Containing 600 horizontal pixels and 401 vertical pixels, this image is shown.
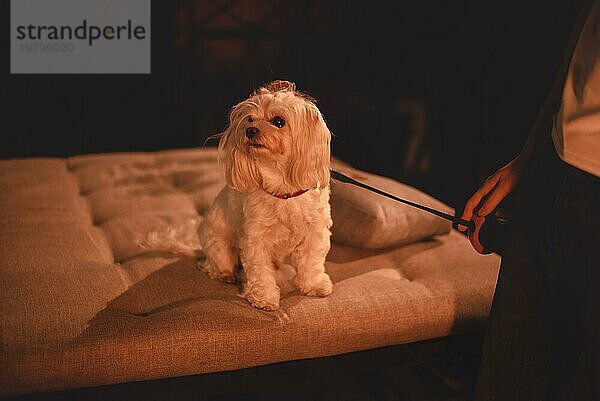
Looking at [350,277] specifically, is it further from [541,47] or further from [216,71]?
[216,71]

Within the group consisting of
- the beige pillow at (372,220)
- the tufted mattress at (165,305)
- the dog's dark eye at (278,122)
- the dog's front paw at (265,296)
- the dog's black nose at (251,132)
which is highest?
the dog's dark eye at (278,122)

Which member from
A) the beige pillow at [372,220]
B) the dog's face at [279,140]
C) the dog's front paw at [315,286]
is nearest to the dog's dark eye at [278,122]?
the dog's face at [279,140]

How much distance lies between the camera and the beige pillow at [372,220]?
2125 millimetres

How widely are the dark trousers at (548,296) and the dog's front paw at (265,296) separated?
0.52m

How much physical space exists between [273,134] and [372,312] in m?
0.55

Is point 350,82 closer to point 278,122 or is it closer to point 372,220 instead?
point 372,220

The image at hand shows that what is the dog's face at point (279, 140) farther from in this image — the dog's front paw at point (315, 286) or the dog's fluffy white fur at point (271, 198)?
the dog's front paw at point (315, 286)

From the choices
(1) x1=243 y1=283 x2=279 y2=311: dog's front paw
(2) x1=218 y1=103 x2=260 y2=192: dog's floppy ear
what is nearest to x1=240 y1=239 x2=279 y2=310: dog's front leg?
(1) x1=243 y1=283 x2=279 y2=311: dog's front paw

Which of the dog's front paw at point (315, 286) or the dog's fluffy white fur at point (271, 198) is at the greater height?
the dog's fluffy white fur at point (271, 198)

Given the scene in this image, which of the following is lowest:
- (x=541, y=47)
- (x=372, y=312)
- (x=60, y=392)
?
Answer: (x=60, y=392)

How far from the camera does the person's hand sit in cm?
150

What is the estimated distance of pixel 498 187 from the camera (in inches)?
59.8

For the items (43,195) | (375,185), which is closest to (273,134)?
(375,185)

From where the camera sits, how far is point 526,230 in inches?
55.7
